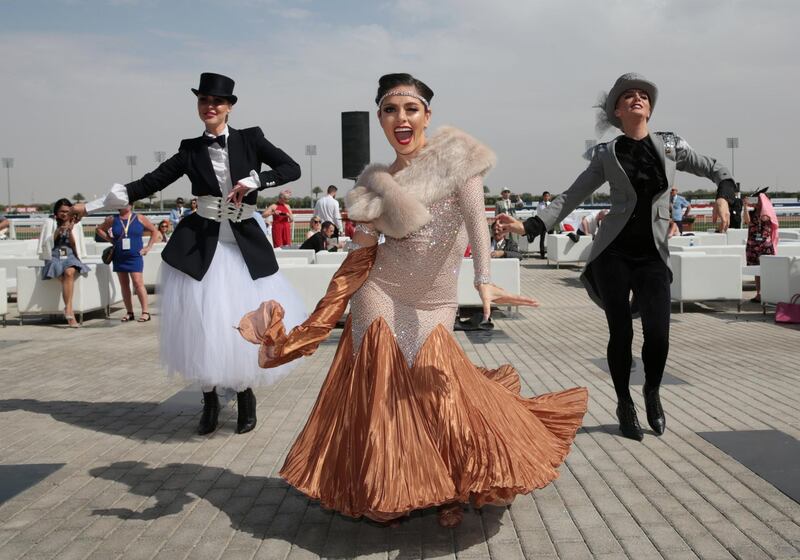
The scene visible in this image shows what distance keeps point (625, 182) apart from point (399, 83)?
1853mm

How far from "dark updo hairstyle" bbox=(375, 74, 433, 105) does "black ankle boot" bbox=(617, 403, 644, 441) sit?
2.50 meters

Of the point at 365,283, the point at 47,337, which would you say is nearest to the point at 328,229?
the point at 47,337

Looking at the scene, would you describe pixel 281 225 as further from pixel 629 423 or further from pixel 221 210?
pixel 629 423

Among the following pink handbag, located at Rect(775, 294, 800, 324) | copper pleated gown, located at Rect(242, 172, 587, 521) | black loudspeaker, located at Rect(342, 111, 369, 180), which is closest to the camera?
copper pleated gown, located at Rect(242, 172, 587, 521)

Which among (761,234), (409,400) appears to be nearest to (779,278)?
(761,234)

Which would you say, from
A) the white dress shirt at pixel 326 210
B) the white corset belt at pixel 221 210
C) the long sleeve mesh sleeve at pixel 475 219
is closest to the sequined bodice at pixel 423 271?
the long sleeve mesh sleeve at pixel 475 219

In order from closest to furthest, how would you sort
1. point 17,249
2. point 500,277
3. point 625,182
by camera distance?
point 625,182
point 500,277
point 17,249

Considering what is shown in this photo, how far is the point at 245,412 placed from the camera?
5.51 m

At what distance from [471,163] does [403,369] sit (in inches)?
36.7

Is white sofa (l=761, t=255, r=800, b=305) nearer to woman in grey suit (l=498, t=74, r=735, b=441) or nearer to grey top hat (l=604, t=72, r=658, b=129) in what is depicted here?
woman in grey suit (l=498, t=74, r=735, b=441)

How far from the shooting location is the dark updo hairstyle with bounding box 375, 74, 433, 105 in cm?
370

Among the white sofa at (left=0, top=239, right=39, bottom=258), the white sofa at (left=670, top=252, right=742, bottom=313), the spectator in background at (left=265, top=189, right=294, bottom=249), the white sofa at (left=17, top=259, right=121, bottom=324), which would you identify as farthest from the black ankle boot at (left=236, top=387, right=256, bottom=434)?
the spectator in background at (left=265, top=189, right=294, bottom=249)

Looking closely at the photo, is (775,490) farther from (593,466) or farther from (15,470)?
(15,470)

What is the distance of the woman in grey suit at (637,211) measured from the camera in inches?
195
